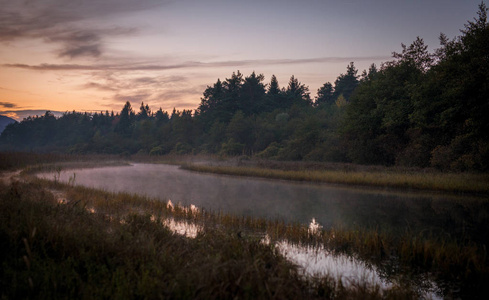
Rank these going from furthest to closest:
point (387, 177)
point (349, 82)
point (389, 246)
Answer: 1. point (349, 82)
2. point (387, 177)
3. point (389, 246)

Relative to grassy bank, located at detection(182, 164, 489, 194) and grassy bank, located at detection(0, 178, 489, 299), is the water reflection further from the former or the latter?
grassy bank, located at detection(0, 178, 489, 299)

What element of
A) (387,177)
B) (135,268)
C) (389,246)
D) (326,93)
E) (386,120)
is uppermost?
(326,93)

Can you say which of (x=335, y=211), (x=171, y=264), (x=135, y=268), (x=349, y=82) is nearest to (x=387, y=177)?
(x=335, y=211)

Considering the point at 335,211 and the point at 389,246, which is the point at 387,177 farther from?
the point at 389,246

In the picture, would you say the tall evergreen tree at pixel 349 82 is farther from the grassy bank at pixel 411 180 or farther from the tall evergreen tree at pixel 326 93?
the grassy bank at pixel 411 180

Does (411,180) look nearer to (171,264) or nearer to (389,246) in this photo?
(389,246)

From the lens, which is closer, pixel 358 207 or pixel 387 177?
pixel 358 207

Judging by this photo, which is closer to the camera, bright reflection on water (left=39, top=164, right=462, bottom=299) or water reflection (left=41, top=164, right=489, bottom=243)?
bright reflection on water (left=39, top=164, right=462, bottom=299)

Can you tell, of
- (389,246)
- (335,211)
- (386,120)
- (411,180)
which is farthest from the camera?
(386,120)

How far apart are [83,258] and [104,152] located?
81.8m

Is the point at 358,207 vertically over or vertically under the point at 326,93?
under

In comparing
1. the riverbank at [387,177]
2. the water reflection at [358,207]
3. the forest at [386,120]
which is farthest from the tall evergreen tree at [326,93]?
the water reflection at [358,207]

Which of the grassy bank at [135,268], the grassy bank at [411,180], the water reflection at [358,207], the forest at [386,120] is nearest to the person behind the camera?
the grassy bank at [135,268]

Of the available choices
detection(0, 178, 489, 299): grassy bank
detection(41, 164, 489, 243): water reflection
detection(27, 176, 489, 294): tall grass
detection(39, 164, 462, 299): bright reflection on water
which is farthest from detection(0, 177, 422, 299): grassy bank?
detection(41, 164, 489, 243): water reflection
